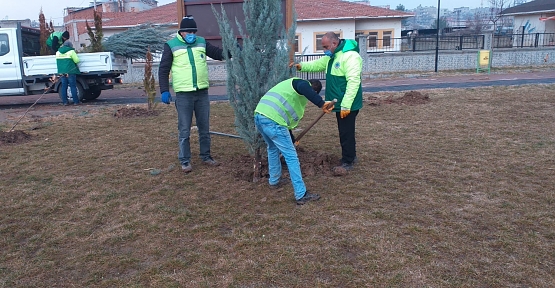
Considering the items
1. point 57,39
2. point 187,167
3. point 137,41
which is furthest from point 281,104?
point 137,41

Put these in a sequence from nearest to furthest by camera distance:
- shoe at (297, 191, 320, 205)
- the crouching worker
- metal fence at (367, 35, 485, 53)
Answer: the crouching worker → shoe at (297, 191, 320, 205) → metal fence at (367, 35, 485, 53)

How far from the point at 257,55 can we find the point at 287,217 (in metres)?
1.87

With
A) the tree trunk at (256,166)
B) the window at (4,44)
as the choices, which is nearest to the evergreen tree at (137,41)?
the window at (4,44)

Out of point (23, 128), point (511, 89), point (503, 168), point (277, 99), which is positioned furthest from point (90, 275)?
point (511, 89)

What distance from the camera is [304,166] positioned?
18.4ft

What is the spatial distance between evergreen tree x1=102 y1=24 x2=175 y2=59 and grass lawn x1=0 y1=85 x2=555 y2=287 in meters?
9.13

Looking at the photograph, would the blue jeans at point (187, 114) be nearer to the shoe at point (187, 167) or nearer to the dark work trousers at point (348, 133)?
the shoe at point (187, 167)

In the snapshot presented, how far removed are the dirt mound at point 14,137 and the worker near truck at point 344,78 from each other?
5319 millimetres

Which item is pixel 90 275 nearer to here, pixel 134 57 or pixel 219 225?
pixel 219 225

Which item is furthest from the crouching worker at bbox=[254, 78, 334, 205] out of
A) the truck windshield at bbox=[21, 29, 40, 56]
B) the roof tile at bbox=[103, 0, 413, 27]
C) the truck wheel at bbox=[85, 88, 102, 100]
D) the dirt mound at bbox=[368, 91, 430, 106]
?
the roof tile at bbox=[103, 0, 413, 27]

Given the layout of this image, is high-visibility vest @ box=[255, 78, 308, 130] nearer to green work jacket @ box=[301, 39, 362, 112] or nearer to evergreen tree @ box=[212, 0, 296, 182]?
evergreen tree @ box=[212, 0, 296, 182]

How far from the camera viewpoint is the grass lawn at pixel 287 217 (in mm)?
3332

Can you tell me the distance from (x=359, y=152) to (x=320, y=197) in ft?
6.25

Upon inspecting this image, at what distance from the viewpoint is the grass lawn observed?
333cm
